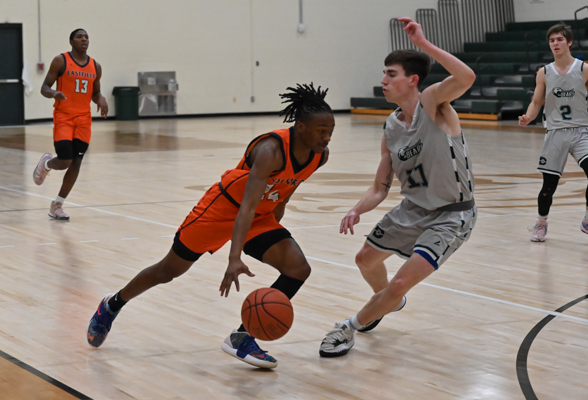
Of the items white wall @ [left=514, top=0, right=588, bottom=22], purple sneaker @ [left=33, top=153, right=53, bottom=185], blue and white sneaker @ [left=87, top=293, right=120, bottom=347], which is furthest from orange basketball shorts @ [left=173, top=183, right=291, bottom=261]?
white wall @ [left=514, top=0, right=588, bottom=22]

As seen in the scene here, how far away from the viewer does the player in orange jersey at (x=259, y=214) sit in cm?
358

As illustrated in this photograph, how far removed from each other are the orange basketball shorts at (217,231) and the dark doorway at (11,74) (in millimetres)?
18291

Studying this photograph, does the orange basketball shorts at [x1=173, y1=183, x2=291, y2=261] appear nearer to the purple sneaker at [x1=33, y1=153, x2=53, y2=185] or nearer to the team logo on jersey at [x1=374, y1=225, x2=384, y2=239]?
the team logo on jersey at [x1=374, y1=225, x2=384, y2=239]

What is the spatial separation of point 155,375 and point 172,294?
4.92 feet

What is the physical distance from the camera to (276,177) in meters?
3.69

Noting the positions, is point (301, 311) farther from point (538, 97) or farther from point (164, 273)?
point (538, 97)

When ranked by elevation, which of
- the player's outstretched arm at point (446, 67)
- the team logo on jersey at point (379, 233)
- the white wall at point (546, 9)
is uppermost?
the white wall at point (546, 9)

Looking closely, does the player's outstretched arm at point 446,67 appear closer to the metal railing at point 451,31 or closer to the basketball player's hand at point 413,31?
the basketball player's hand at point 413,31

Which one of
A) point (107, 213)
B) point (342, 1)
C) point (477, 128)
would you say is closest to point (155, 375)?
point (107, 213)

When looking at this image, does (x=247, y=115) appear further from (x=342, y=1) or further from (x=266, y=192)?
(x=266, y=192)

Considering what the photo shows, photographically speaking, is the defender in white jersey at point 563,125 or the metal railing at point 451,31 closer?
the defender in white jersey at point 563,125

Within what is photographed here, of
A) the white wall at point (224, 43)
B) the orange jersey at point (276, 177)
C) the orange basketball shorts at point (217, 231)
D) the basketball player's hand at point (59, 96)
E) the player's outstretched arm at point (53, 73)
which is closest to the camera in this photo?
the orange jersey at point (276, 177)

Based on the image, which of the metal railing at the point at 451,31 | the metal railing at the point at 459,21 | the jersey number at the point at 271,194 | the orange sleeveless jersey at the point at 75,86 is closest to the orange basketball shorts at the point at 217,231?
Answer: the jersey number at the point at 271,194

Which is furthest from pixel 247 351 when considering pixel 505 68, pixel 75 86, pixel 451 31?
pixel 451 31
